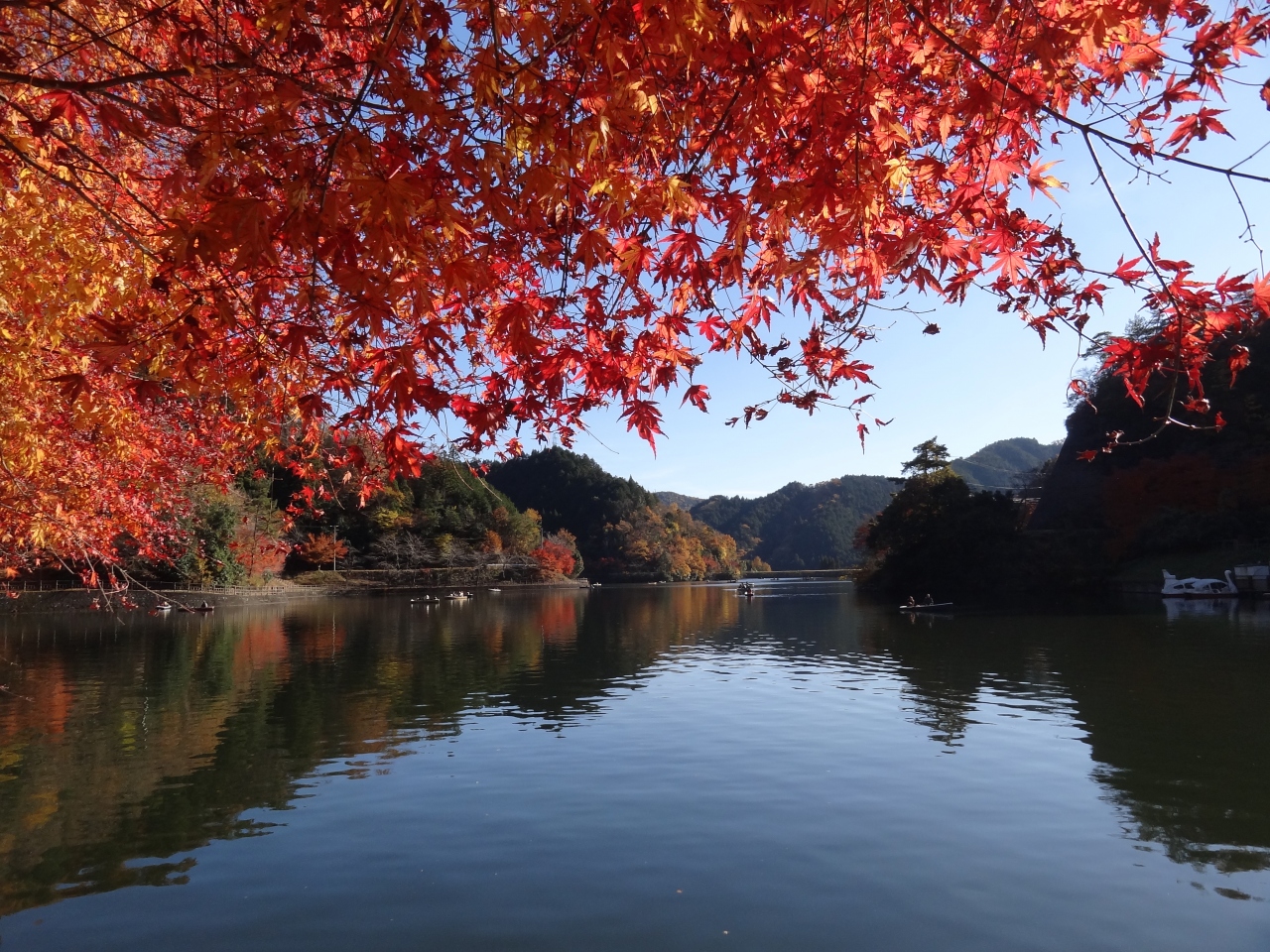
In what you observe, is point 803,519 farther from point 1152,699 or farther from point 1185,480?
point 1152,699

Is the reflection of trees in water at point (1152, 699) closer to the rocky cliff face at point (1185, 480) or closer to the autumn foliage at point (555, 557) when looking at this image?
the rocky cliff face at point (1185, 480)

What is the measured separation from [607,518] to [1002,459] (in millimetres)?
84994

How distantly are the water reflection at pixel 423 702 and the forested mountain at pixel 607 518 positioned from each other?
64.4 metres

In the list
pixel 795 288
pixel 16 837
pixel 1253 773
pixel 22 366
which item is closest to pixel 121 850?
pixel 16 837

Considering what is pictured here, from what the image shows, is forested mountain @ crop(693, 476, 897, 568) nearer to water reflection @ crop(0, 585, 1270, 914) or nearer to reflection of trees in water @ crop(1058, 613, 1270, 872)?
water reflection @ crop(0, 585, 1270, 914)

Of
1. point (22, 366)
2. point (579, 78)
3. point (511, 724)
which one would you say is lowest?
point (511, 724)

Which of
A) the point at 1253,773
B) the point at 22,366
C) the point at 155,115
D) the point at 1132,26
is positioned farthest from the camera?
the point at 1253,773

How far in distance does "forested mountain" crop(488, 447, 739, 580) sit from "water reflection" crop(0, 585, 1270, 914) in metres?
64.4

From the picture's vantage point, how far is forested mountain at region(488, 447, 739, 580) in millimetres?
Answer: 93188

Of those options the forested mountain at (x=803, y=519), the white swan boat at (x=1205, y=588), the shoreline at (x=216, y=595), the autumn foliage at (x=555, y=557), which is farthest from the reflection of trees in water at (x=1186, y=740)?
the forested mountain at (x=803, y=519)

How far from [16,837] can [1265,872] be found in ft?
32.0

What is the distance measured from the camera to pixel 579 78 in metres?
3.27

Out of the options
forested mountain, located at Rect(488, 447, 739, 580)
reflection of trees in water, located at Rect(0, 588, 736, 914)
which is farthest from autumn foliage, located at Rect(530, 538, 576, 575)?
reflection of trees in water, located at Rect(0, 588, 736, 914)

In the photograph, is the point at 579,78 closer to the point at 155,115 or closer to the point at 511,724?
the point at 155,115
